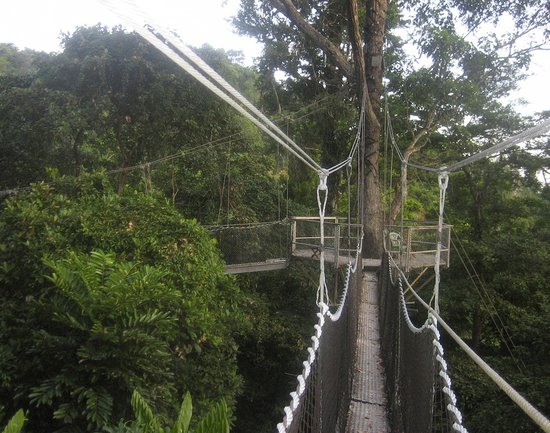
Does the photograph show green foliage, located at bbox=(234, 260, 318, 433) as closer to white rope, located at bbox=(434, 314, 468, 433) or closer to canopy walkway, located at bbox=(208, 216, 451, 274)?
canopy walkway, located at bbox=(208, 216, 451, 274)

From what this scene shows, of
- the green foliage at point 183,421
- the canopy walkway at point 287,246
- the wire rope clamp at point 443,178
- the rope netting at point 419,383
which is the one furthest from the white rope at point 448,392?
the canopy walkway at point 287,246

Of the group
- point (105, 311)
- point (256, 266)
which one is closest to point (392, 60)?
point (256, 266)

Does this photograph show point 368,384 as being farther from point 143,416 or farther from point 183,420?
point 143,416

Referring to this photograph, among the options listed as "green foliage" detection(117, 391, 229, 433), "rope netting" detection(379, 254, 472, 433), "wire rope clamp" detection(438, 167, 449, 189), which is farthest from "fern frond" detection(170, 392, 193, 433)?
"wire rope clamp" detection(438, 167, 449, 189)

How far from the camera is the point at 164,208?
354cm

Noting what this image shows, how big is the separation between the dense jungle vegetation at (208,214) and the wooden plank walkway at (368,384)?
2.97 ft

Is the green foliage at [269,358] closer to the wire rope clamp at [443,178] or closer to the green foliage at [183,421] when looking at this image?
the wire rope clamp at [443,178]

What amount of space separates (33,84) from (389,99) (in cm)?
542

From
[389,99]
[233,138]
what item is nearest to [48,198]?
[233,138]

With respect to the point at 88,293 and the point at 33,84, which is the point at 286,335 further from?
the point at 33,84

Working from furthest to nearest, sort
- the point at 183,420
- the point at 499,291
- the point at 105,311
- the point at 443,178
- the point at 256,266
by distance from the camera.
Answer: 1. the point at 499,291
2. the point at 256,266
3. the point at 443,178
4. the point at 105,311
5. the point at 183,420

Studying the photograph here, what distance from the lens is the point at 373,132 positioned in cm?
641

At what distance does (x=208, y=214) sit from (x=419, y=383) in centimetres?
650

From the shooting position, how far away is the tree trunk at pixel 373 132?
6.22 metres
